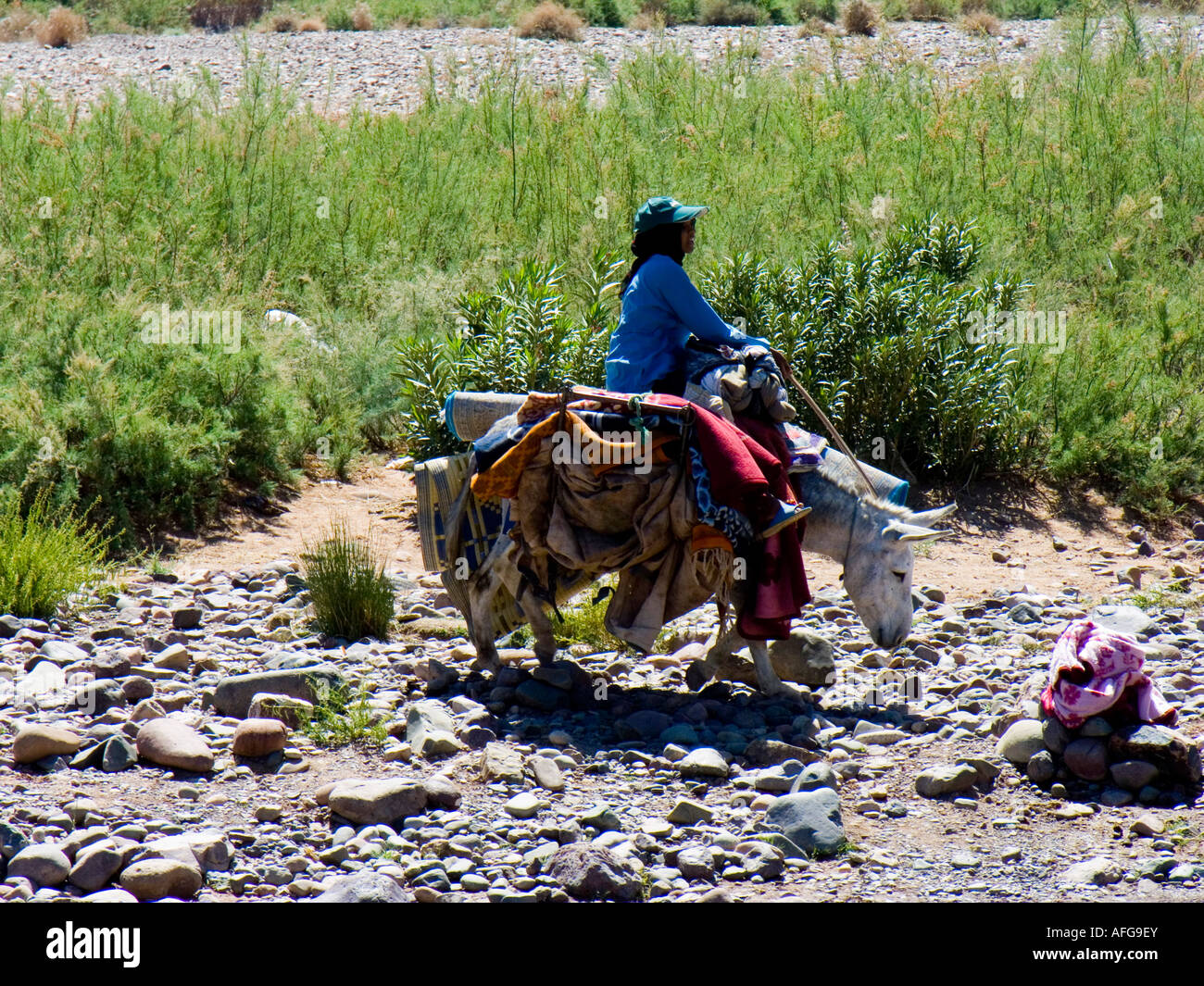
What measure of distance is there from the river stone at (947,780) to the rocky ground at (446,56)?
40.6ft

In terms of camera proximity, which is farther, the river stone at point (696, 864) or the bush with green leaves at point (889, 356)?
the bush with green leaves at point (889, 356)

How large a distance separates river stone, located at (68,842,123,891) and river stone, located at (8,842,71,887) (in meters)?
0.04

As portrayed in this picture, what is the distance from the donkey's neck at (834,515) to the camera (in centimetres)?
624

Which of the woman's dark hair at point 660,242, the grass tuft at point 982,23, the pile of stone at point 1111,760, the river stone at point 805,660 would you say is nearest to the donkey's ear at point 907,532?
the river stone at point 805,660

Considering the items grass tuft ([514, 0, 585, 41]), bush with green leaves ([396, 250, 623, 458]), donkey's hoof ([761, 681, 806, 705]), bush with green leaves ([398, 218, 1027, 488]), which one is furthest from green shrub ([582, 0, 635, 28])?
donkey's hoof ([761, 681, 806, 705])

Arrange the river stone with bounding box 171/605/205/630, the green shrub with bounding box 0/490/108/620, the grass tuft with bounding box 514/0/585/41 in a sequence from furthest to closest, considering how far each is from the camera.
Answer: the grass tuft with bounding box 514/0/585/41, the river stone with bounding box 171/605/205/630, the green shrub with bounding box 0/490/108/620

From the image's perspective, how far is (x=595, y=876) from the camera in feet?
13.4

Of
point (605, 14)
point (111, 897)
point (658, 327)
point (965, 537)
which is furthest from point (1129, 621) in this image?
point (605, 14)

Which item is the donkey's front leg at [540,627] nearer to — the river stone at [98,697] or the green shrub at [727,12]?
the river stone at [98,697]

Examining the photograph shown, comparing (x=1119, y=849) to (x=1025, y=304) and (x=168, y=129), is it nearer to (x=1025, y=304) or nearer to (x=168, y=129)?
(x=1025, y=304)

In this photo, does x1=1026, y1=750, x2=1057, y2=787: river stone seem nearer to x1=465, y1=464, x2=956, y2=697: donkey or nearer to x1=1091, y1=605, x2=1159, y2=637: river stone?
x1=465, y1=464, x2=956, y2=697: donkey

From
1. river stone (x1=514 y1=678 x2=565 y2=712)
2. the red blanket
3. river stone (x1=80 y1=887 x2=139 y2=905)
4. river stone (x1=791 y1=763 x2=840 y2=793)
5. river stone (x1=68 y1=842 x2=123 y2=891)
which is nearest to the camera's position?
river stone (x1=80 y1=887 x2=139 y2=905)

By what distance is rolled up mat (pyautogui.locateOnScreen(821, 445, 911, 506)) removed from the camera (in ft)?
20.6

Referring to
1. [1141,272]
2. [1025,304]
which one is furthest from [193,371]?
[1141,272]
